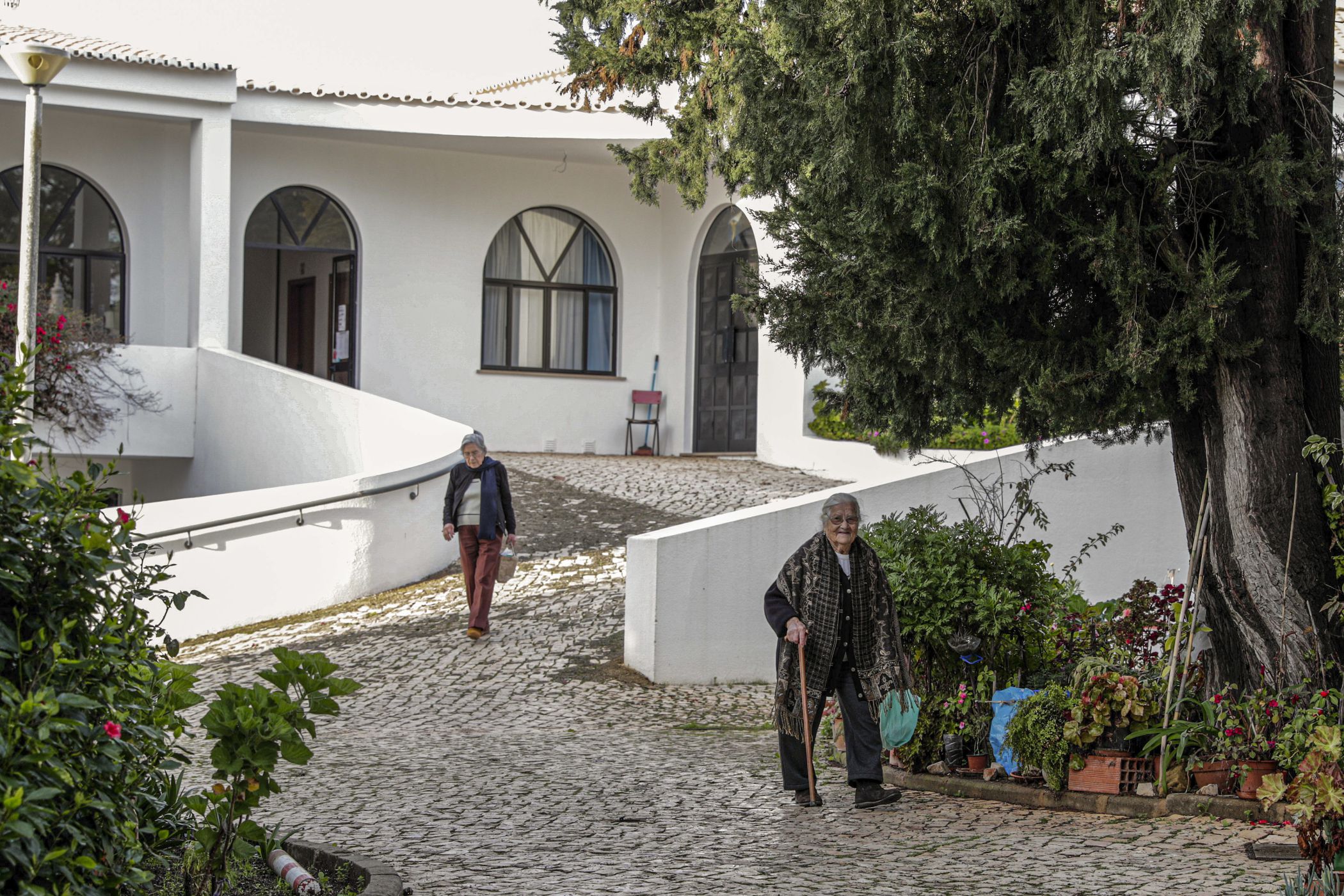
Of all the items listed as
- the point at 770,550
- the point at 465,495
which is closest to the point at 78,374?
the point at 465,495

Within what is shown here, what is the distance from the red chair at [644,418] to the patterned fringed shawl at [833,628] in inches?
518

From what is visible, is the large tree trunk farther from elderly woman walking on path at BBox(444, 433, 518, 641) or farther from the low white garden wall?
the low white garden wall

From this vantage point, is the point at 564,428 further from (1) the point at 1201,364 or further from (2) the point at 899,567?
(1) the point at 1201,364

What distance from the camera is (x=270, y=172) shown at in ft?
62.2

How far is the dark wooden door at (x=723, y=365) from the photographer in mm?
19250

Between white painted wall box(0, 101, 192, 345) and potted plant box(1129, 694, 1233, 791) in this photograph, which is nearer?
potted plant box(1129, 694, 1233, 791)

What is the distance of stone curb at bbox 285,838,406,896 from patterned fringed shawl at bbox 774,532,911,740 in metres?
2.42

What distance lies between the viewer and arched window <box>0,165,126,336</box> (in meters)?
18.4

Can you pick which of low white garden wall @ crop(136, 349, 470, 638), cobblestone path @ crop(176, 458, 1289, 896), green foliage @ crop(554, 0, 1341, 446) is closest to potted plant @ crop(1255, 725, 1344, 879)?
cobblestone path @ crop(176, 458, 1289, 896)

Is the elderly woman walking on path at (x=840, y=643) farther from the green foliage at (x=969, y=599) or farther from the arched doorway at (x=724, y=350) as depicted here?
the arched doorway at (x=724, y=350)

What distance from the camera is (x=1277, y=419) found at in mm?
6805

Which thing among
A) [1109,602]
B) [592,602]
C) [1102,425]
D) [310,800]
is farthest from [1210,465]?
[592,602]

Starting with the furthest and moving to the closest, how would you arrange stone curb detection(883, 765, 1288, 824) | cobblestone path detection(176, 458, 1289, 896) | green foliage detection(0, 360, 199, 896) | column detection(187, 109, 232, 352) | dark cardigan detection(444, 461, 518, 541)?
column detection(187, 109, 232, 352)
dark cardigan detection(444, 461, 518, 541)
stone curb detection(883, 765, 1288, 824)
cobblestone path detection(176, 458, 1289, 896)
green foliage detection(0, 360, 199, 896)

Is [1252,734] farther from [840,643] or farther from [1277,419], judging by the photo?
[840,643]
